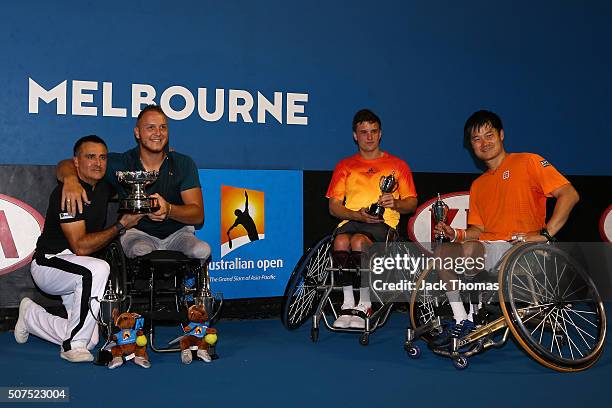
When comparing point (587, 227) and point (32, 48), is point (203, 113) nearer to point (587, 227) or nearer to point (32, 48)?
point (32, 48)

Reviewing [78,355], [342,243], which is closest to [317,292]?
[342,243]

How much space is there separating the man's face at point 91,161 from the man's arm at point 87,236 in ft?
0.93

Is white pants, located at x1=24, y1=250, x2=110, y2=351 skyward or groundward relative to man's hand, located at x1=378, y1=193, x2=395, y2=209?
groundward

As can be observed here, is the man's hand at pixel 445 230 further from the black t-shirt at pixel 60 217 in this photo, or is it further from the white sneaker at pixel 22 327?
the white sneaker at pixel 22 327

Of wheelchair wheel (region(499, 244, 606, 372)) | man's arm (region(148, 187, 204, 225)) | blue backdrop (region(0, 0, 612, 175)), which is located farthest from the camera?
blue backdrop (region(0, 0, 612, 175))

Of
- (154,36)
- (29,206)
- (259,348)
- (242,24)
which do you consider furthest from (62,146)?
(259,348)

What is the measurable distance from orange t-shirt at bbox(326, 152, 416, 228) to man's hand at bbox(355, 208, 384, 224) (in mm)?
198

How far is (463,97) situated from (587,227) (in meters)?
1.62

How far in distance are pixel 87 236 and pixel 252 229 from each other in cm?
166

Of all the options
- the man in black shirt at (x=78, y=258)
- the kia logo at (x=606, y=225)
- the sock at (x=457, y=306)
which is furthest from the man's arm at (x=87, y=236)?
the kia logo at (x=606, y=225)

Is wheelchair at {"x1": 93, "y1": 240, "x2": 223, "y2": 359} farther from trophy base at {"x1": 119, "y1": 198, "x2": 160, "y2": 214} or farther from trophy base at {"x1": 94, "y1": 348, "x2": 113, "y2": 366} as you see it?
trophy base at {"x1": 119, "y1": 198, "x2": 160, "y2": 214}

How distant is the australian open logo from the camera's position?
17.9 ft

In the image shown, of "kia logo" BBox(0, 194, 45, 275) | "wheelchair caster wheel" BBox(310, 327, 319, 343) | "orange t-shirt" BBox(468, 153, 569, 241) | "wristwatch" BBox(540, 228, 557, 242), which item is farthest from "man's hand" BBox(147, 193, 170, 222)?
"wristwatch" BBox(540, 228, 557, 242)

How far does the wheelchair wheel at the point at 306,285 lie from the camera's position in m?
4.57
